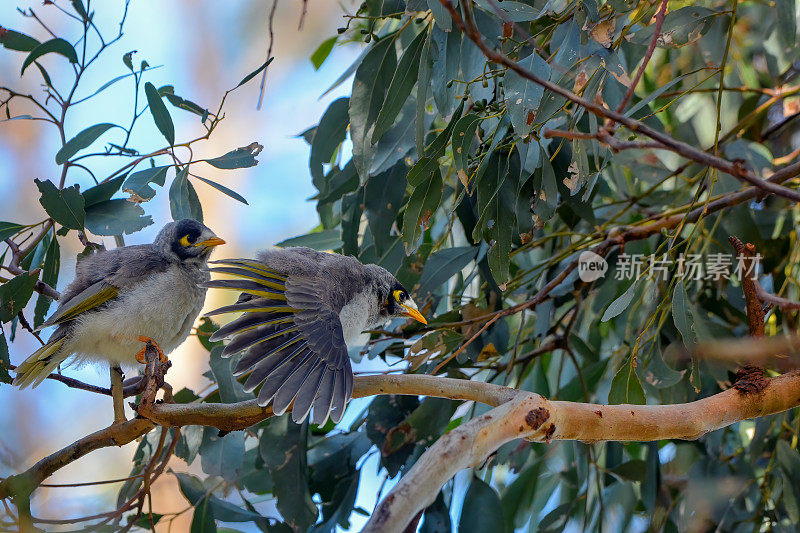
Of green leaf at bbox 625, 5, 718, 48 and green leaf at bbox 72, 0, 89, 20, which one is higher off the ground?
green leaf at bbox 72, 0, 89, 20

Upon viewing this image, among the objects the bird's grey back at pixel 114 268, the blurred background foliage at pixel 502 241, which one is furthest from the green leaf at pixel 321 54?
the bird's grey back at pixel 114 268

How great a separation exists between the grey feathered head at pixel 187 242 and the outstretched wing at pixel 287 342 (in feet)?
1.02

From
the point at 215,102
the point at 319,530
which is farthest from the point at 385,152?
the point at 215,102

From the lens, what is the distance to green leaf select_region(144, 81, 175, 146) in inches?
90.3

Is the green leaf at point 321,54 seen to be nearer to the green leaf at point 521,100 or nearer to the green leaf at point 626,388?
the green leaf at point 521,100

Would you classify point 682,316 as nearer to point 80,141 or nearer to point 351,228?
point 351,228

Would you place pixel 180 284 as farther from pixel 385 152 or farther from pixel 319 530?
pixel 319 530

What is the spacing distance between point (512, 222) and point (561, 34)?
0.54 m

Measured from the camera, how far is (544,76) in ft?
6.94

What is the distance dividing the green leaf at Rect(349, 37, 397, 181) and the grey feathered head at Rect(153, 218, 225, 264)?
0.55 metres

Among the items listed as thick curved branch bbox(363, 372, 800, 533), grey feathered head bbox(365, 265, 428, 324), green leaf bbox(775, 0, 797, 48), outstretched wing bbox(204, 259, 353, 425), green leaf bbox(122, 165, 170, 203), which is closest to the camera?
thick curved branch bbox(363, 372, 800, 533)

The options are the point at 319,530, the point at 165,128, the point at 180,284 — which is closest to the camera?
the point at 165,128

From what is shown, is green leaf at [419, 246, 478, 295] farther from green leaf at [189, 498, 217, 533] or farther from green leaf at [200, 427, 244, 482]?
green leaf at [189, 498, 217, 533]

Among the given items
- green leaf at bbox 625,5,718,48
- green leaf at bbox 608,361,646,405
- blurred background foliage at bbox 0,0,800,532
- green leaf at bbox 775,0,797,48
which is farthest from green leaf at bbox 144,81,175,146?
green leaf at bbox 775,0,797,48
